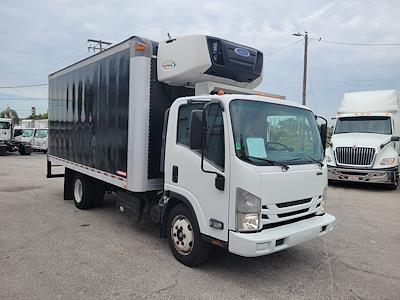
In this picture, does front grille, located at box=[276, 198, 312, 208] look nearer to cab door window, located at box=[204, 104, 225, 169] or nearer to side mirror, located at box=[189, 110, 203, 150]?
cab door window, located at box=[204, 104, 225, 169]

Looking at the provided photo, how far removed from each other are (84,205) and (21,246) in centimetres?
243

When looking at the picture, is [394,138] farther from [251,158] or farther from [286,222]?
[251,158]

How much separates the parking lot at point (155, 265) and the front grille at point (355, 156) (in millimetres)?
4435

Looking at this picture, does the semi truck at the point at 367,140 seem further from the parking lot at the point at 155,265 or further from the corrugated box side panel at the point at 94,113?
the corrugated box side panel at the point at 94,113

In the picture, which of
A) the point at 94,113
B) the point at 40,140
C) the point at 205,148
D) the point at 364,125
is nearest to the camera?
the point at 205,148

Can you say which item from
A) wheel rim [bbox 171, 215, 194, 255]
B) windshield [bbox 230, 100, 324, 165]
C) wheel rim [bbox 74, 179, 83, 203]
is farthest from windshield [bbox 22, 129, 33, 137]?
windshield [bbox 230, 100, 324, 165]

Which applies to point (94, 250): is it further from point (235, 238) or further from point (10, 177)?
point (10, 177)

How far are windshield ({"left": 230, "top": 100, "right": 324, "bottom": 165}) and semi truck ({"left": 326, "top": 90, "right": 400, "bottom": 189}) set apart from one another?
7629 mm

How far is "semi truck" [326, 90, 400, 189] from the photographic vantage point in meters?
11.5

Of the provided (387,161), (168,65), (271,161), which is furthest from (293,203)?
(387,161)

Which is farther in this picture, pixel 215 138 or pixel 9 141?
pixel 9 141

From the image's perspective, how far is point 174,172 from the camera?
4.89m

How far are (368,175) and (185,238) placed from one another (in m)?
8.89

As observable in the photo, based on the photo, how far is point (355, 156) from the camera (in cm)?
1182
